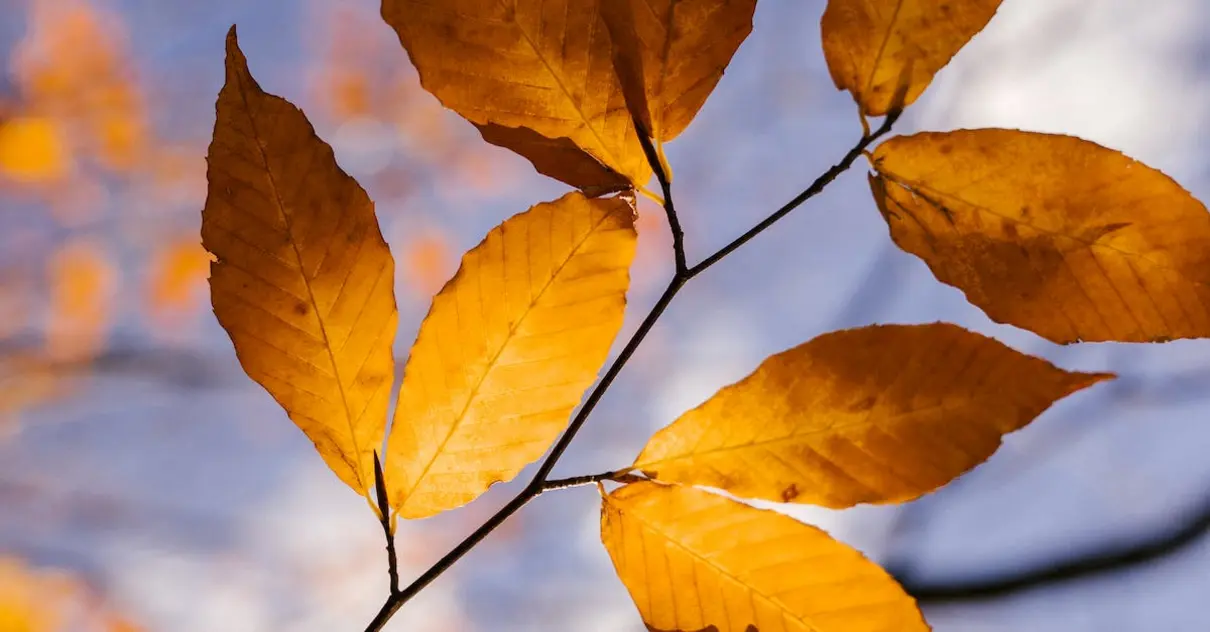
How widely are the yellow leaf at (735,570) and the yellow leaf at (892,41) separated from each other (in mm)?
200

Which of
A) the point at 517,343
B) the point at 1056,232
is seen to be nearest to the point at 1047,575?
the point at 1056,232

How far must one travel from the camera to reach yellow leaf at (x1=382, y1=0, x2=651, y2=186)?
32cm

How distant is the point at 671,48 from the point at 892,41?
0.10 m

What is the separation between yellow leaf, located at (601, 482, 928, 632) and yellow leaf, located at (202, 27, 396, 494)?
0.42 feet

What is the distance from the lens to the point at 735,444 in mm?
347

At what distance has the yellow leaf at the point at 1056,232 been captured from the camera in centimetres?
33

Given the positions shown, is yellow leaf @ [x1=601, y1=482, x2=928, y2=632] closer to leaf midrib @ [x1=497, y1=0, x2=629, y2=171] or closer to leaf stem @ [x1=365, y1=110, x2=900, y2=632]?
leaf stem @ [x1=365, y1=110, x2=900, y2=632]

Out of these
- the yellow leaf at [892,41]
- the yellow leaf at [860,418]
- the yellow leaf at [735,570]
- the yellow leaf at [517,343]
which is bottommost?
the yellow leaf at [735,570]

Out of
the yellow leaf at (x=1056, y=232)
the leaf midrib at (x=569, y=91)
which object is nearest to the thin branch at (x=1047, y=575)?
the yellow leaf at (x=1056, y=232)

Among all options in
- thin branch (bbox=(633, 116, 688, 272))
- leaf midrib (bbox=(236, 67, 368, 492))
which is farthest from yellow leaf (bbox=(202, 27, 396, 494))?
thin branch (bbox=(633, 116, 688, 272))

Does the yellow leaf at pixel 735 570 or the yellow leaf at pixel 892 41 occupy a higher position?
the yellow leaf at pixel 892 41

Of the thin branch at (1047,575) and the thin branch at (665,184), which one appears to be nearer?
the thin branch at (665,184)

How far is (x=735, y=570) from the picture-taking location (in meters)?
0.34

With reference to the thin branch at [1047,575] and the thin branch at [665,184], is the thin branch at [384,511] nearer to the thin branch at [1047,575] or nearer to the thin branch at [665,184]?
the thin branch at [665,184]
